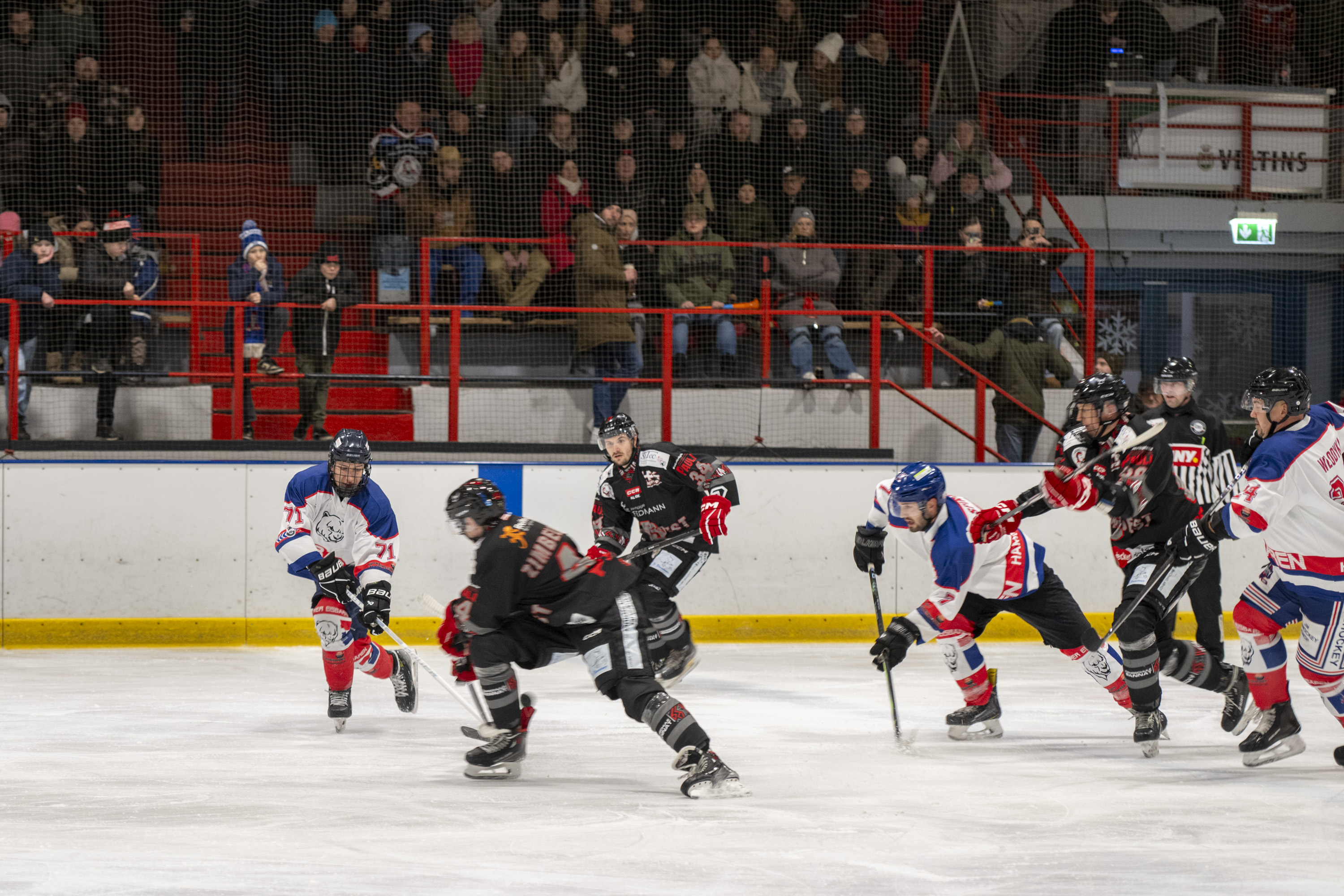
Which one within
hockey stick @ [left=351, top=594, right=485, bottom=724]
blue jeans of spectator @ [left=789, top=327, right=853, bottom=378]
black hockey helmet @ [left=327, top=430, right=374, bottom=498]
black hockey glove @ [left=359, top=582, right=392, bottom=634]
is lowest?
hockey stick @ [left=351, top=594, right=485, bottom=724]

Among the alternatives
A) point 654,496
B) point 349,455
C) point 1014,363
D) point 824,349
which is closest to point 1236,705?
point 654,496

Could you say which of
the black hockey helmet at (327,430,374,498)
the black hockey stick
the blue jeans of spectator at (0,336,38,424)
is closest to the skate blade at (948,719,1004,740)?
the black hockey stick

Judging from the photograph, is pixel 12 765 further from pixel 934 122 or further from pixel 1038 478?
pixel 934 122

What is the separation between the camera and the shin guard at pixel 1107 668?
18.0ft

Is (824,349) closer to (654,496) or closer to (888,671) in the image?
(654,496)

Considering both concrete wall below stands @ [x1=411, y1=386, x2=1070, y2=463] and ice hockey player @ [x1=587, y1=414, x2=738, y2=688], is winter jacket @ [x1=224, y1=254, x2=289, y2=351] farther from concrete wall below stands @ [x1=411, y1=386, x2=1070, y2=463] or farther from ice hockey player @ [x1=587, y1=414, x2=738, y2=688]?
ice hockey player @ [x1=587, y1=414, x2=738, y2=688]

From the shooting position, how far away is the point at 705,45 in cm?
1151

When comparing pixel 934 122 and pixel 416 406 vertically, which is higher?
pixel 934 122

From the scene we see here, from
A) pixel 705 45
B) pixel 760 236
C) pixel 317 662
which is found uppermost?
pixel 705 45

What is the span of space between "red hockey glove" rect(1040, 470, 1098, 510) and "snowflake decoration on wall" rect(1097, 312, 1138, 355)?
789cm

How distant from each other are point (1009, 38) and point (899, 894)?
35.1 ft

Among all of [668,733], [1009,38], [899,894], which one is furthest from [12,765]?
[1009,38]

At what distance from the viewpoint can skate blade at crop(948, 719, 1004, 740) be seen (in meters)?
5.60

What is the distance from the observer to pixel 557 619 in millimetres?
4512
